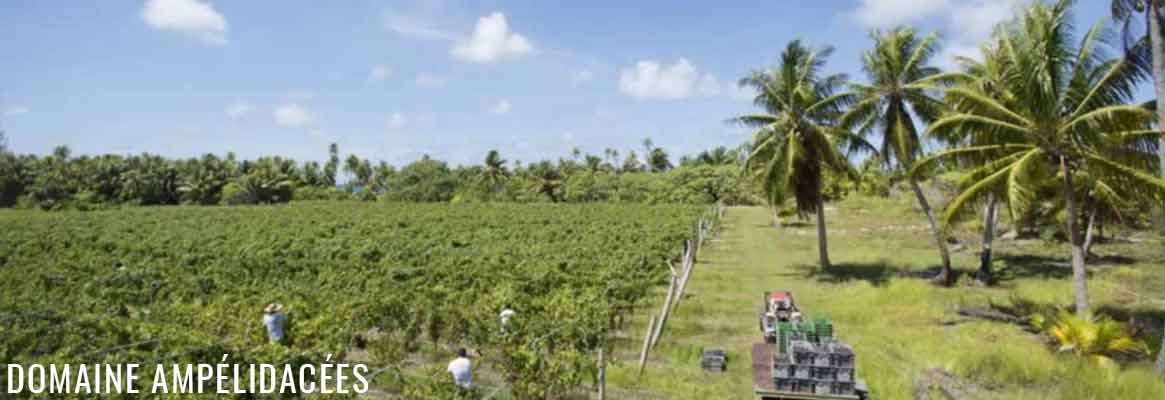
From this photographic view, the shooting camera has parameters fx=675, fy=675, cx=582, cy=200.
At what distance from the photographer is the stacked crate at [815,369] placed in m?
9.47

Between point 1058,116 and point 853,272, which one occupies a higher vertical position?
point 1058,116

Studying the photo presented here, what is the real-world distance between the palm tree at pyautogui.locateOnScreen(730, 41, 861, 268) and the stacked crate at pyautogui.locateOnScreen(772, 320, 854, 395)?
13.4m

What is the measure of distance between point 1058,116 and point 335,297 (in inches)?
643

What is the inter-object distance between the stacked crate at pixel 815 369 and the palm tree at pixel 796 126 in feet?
43.8

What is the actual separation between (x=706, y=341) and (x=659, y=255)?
11611 mm

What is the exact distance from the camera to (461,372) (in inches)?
376

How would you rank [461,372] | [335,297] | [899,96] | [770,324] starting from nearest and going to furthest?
[461,372], [770,324], [335,297], [899,96]

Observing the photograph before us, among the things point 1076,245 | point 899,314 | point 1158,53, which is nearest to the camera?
point 1158,53

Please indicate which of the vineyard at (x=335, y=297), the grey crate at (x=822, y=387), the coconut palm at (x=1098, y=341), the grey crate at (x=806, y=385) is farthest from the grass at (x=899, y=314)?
the vineyard at (x=335, y=297)

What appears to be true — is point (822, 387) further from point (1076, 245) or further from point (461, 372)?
point (1076, 245)

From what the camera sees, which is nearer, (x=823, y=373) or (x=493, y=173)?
(x=823, y=373)

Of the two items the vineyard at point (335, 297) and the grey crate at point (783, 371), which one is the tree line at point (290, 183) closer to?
the vineyard at point (335, 297)

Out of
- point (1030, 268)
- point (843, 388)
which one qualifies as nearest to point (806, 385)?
point (843, 388)

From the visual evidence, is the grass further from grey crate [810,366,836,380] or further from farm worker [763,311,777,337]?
grey crate [810,366,836,380]
